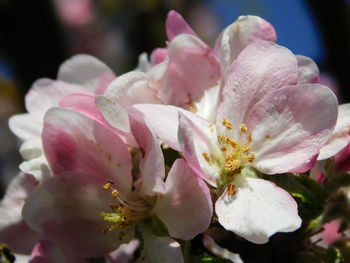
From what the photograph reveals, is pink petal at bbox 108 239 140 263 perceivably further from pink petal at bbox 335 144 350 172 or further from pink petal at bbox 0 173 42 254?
pink petal at bbox 335 144 350 172

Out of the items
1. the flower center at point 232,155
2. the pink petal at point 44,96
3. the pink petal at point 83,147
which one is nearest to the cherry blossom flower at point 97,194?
the pink petal at point 83,147

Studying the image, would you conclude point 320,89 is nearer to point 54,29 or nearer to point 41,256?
point 41,256

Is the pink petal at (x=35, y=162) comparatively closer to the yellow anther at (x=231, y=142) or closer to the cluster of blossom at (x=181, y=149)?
the cluster of blossom at (x=181, y=149)

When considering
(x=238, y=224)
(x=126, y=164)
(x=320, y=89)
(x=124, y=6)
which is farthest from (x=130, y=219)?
(x=124, y=6)

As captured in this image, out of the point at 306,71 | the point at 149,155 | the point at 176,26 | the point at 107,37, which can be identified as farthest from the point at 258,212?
the point at 107,37

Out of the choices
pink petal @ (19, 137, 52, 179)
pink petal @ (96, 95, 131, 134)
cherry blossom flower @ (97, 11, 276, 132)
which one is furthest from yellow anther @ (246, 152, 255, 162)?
pink petal @ (19, 137, 52, 179)

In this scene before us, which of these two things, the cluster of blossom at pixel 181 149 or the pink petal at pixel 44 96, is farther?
the pink petal at pixel 44 96
